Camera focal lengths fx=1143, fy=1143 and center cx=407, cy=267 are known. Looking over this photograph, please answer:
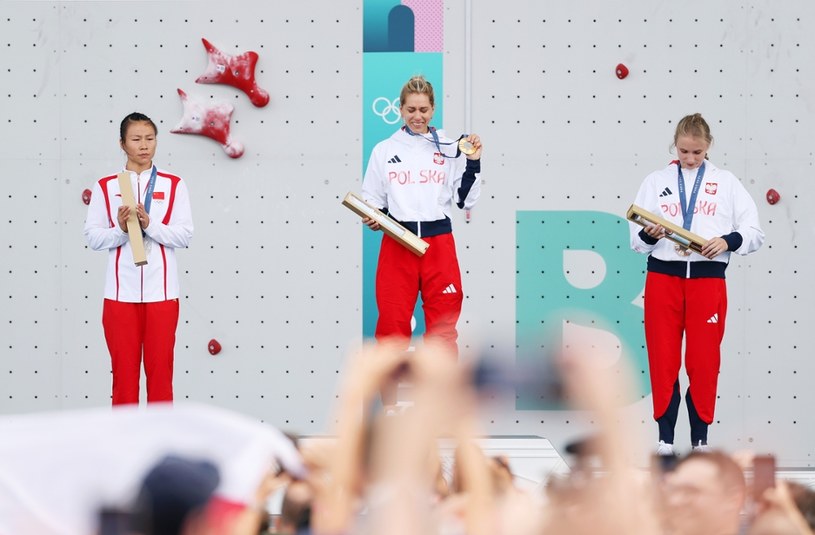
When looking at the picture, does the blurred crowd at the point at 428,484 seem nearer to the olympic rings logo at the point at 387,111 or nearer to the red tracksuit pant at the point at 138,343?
the red tracksuit pant at the point at 138,343

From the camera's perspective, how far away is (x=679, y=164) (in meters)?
4.78

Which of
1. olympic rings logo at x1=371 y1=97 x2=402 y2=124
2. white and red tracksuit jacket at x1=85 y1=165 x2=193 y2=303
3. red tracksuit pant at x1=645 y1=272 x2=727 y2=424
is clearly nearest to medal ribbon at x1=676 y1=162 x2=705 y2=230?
red tracksuit pant at x1=645 y1=272 x2=727 y2=424

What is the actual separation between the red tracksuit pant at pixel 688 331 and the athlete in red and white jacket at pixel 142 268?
6.46 ft

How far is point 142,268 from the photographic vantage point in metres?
4.61

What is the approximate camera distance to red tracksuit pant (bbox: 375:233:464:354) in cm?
489

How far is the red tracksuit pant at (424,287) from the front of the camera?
4.89 m

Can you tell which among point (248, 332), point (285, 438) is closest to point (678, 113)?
point (248, 332)

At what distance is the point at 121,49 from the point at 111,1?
257 millimetres

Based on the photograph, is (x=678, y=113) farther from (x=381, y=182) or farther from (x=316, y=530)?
(x=316, y=530)

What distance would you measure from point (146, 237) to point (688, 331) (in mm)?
2264

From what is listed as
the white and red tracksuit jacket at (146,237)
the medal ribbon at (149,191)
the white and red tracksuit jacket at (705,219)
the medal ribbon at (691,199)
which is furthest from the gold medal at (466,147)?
the medal ribbon at (149,191)

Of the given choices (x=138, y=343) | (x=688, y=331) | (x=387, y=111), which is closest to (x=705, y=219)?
(x=688, y=331)

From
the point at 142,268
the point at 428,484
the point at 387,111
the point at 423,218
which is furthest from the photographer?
the point at 387,111

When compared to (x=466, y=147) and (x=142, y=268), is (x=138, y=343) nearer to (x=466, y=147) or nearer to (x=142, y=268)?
(x=142, y=268)
